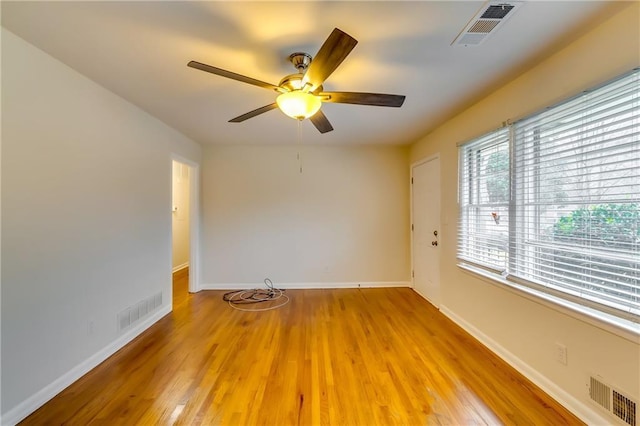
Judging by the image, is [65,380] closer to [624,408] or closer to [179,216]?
[624,408]

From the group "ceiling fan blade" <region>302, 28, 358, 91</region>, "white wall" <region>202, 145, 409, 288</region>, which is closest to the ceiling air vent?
"ceiling fan blade" <region>302, 28, 358, 91</region>

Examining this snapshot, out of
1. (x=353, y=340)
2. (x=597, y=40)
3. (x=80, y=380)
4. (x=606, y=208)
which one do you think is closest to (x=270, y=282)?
(x=353, y=340)

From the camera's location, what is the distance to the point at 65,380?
1.86 m

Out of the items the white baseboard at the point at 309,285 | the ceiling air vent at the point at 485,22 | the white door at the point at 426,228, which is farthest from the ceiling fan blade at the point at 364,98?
the white baseboard at the point at 309,285

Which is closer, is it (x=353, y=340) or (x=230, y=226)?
(x=353, y=340)

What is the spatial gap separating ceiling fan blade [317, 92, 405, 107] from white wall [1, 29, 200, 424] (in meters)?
1.93

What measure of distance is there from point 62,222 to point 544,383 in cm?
373

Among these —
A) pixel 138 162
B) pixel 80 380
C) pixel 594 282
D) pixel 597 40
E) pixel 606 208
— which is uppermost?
pixel 597 40

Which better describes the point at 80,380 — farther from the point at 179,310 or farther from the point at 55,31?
the point at 55,31

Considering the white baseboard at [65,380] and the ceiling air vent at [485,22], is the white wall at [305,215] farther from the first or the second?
the ceiling air vent at [485,22]

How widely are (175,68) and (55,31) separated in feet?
2.11

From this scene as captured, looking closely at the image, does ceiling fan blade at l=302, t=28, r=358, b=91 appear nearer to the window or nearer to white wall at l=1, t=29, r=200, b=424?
the window

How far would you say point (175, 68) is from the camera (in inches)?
75.6

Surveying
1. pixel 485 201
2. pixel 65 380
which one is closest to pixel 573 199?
pixel 485 201
